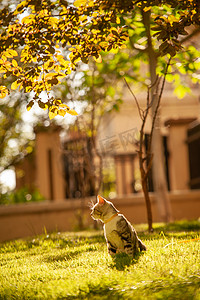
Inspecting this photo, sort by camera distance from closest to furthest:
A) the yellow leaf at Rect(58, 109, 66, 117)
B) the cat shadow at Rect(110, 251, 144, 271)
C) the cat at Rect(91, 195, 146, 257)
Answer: the cat shadow at Rect(110, 251, 144, 271) → the cat at Rect(91, 195, 146, 257) → the yellow leaf at Rect(58, 109, 66, 117)

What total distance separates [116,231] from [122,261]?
31 cm

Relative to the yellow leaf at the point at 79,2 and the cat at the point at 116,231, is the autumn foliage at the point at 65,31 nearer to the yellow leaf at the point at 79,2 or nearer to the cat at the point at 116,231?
the yellow leaf at the point at 79,2

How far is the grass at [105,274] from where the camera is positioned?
384 cm

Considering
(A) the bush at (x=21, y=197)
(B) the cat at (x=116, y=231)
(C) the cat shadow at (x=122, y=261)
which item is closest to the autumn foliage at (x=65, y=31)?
(B) the cat at (x=116, y=231)

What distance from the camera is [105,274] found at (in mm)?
4148

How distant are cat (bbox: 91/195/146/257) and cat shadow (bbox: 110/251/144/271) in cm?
5

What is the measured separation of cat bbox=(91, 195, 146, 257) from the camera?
461 centimetres

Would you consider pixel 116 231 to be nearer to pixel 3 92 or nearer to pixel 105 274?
pixel 105 274

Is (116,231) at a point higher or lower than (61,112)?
lower

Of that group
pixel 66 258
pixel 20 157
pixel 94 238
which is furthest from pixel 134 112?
pixel 66 258

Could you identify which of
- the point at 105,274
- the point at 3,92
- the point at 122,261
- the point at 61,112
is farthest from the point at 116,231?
the point at 3,92

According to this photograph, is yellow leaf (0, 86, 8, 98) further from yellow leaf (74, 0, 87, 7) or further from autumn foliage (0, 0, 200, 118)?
yellow leaf (74, 0, 87, 7)

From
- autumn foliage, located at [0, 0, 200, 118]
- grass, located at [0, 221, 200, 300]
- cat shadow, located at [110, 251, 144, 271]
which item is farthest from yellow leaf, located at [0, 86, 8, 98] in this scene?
cat shadow, located at [110, 251, 144, 271]

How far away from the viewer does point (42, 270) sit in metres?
4.57
